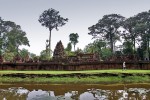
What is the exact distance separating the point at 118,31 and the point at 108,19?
5.09 meters

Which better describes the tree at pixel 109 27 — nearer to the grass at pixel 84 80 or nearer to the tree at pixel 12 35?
the tree at pixel 12 35

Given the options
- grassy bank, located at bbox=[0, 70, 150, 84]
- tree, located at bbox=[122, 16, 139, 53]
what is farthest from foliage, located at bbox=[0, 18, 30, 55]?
grassy bank, located at bbox=[0, 70, 150, 84]

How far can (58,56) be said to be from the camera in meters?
52.6

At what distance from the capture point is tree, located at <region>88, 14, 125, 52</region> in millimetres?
88269

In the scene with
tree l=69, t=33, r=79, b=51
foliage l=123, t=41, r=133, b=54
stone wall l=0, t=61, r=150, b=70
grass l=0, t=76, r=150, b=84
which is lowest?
grass l=0, t=76, r=150, b=84

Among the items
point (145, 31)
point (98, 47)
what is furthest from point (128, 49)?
point (98, 47)

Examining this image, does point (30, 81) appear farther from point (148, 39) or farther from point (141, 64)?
point (148, 39)

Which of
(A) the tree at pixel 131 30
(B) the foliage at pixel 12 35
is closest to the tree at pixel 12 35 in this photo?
(B) the foliage at pixel 12 35

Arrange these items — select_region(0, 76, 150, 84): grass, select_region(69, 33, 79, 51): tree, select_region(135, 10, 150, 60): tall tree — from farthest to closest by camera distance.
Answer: select_region(69, 33, 79, 51): tree, select_region(135, 10, 150, 60): tall tree, select_region(0, 76, 150, 84): grass

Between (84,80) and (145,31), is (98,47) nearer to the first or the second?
(145,31)

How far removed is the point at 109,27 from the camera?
295 ft

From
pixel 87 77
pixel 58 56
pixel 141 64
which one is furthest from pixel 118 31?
pixel 87 77

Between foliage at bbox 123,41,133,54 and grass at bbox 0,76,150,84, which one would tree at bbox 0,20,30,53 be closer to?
foliage at bbox 123,41,133,54

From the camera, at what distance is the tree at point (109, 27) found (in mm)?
88269
